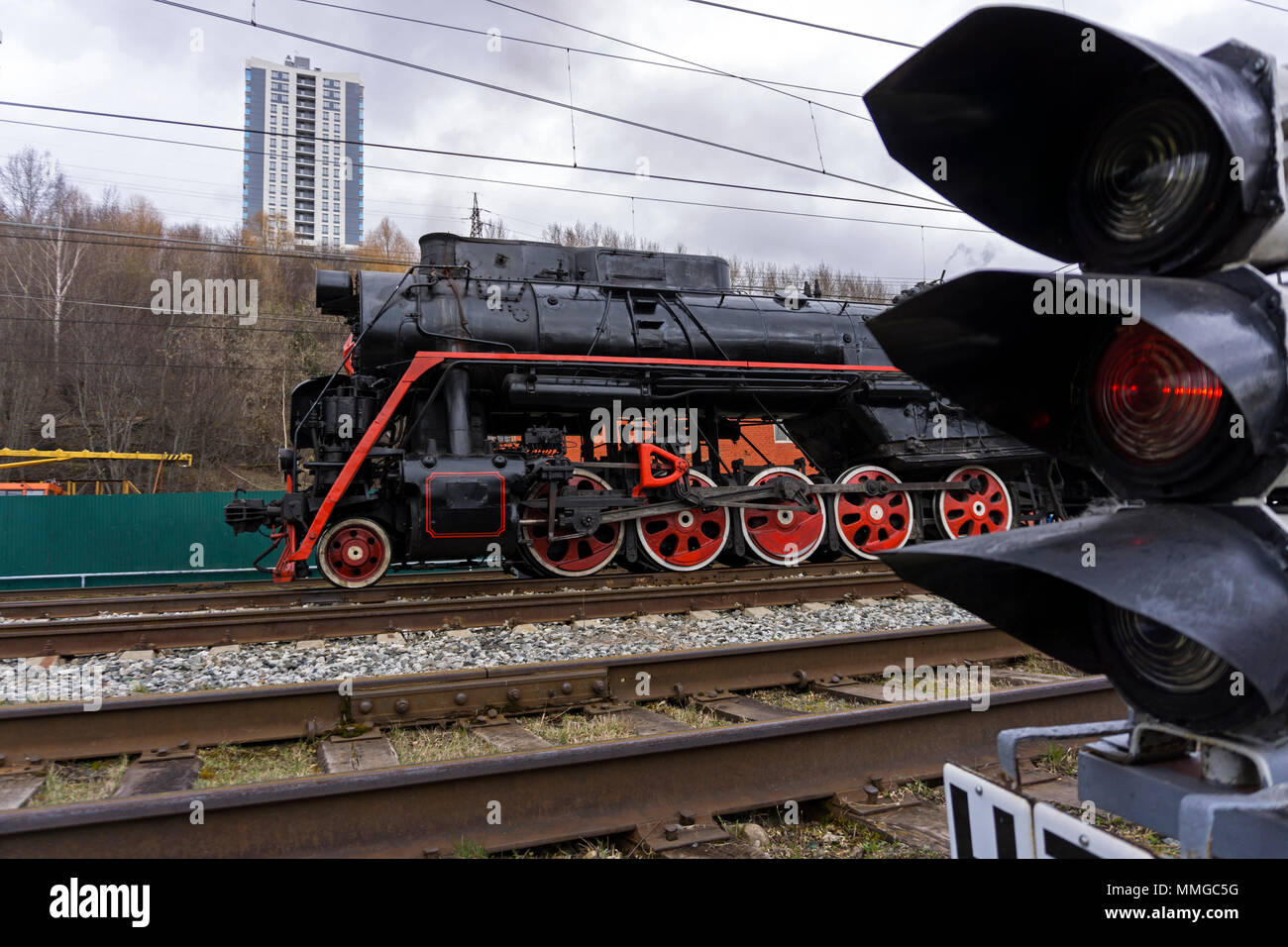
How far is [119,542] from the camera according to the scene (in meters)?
14.8

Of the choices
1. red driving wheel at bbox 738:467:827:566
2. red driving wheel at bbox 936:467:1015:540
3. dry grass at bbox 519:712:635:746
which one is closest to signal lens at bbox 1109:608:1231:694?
dry grass at bbox 519:712:635:746

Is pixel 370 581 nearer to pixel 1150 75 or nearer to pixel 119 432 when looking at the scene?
pixel 1150 75

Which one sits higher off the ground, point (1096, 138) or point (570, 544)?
point (1096, 138)

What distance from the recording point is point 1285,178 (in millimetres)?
1181

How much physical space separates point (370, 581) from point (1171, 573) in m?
8.72

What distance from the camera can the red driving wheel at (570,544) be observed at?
9461 mm

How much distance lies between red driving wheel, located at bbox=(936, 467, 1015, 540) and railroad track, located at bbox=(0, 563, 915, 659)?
2972 mm

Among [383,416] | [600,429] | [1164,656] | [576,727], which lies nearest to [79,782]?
[576,727]

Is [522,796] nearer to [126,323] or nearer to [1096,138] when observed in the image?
[1096,138]

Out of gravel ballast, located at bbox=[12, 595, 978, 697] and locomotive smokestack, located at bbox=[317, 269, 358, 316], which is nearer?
gravel ballast, located at bbox=[12, 595, 978, 697]

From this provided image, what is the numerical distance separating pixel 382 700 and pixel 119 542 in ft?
43.8

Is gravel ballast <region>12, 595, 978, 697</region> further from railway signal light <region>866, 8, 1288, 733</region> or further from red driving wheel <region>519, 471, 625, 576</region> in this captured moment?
railway signal light <region>866, 8, 1288, 733</region>

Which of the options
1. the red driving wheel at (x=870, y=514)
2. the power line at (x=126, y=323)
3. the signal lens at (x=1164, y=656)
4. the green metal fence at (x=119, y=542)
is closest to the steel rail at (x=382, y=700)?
the signal lens at (x=1164, y=656)

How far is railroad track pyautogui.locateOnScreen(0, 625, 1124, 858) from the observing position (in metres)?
2.68
